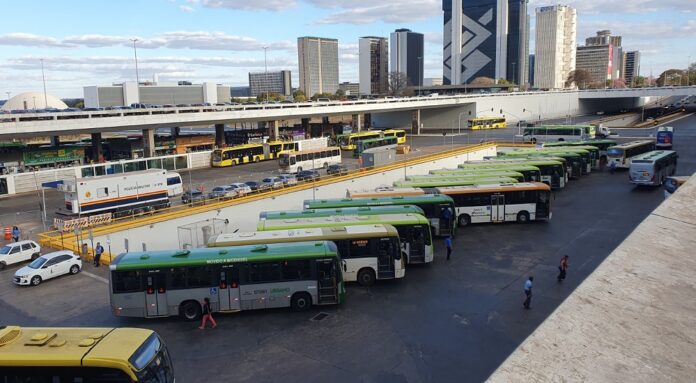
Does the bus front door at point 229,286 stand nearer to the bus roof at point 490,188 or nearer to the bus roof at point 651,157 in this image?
the bus roof at point 490,188

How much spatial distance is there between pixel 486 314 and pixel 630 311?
1118 cm

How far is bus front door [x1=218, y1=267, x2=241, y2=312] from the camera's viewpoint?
58.5 ft

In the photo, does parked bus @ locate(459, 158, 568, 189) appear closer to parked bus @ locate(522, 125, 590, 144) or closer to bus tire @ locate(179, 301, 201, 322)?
parked bus @ locate(522, 125, 590, 144)

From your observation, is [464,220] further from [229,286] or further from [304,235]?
[229,286]

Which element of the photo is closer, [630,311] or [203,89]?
[630,311]

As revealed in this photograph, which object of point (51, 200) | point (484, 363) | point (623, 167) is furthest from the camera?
point (623, 167)

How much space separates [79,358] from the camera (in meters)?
10.5

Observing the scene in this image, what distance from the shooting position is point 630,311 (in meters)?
6.86

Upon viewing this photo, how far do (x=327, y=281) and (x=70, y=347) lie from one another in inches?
355

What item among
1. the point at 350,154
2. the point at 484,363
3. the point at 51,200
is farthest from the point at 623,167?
the point at 51,200

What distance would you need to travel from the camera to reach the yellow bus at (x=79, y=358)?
1045cm

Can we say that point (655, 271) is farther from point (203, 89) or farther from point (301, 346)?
point (203, 89)

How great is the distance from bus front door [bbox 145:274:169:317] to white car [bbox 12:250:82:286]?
22.6 ft

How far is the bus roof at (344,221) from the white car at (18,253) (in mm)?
11045
